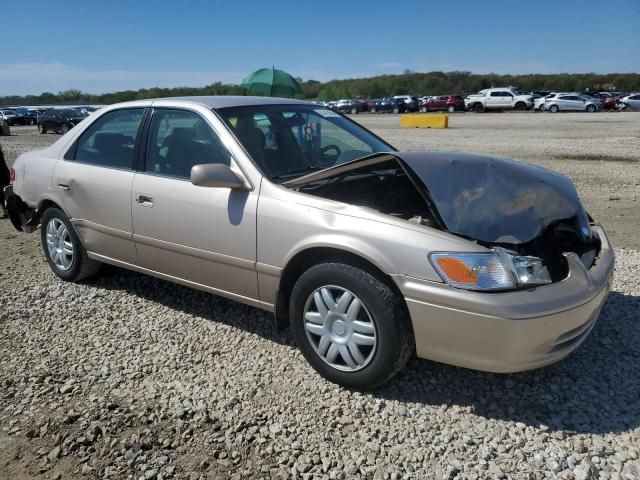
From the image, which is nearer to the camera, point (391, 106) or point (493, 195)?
point (493, 195)

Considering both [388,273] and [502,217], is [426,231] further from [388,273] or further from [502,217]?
[502,217]

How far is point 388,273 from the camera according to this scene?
9.34 feet

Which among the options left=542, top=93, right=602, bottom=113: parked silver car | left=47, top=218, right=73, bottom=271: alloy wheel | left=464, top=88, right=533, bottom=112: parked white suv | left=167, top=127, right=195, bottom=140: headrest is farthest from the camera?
left=464, top=88, right=533, bottom=112: parked white suv

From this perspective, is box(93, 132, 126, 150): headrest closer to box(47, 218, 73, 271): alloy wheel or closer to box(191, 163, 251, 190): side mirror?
box(47, 218, 73, 271): alloy wheel

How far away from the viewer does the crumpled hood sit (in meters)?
3.06

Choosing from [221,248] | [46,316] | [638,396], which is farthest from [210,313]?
[638,396]

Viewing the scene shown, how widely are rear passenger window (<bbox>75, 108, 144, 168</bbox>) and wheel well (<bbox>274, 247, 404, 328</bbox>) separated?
5.54ft

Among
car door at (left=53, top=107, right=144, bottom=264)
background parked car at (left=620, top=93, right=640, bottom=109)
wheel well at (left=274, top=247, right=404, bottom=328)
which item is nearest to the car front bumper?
wheel well at (left=274, top=247, right=404, bottom=328)

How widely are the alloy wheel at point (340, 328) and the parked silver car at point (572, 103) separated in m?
42.2

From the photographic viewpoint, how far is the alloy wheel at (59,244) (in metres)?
4.86

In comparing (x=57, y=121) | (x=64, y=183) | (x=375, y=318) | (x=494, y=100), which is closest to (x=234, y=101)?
(x=64, y=183)

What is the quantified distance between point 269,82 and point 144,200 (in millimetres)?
15236

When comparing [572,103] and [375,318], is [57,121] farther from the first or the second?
[572,103]

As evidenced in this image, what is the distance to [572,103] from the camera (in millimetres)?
40406
